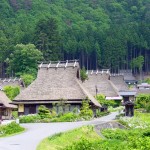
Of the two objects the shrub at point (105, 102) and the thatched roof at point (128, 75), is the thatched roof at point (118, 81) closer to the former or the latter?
the shrub at point (105, 102)

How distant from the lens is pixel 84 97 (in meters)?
50.5

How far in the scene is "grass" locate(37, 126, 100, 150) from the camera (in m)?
27.1

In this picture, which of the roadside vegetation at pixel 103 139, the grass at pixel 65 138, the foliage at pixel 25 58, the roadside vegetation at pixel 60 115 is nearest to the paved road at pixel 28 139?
the grass at pixel 65 138

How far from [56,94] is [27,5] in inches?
4246

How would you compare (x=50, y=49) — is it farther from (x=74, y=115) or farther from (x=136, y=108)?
(x=74, y=115)

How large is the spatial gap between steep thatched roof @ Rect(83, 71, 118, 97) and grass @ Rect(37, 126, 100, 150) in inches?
1470

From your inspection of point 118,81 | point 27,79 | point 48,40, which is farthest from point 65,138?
point 48,40

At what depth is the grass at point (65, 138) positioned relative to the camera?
88.9 feet

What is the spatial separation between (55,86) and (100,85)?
21.8m

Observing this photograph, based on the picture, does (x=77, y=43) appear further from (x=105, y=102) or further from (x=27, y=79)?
(x=105, y=102)

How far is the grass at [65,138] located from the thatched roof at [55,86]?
16133 mm

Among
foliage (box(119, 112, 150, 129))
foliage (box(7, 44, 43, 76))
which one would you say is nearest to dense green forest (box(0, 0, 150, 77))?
foliage (box(7, 44, 43, 76))

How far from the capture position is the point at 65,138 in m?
30.4

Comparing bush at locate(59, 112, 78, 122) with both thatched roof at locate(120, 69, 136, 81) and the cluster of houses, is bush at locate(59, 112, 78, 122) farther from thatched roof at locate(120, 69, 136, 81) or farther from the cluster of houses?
thatched roof at locate(120, 69, 136, 81)
